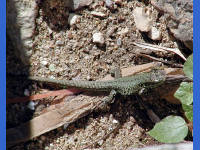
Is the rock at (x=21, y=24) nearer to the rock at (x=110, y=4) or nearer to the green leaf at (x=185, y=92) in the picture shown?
the rock at (x=110, y=4)

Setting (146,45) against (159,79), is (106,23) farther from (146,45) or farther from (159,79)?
(159,79)

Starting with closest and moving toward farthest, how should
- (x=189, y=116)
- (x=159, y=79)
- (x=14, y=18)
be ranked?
1. (x=189, y=116)
2. (x=14, y=18)
3. (x=159, y=79)

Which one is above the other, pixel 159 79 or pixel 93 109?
pixel 159 79

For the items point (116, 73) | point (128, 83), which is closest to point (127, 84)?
point (128, 83)

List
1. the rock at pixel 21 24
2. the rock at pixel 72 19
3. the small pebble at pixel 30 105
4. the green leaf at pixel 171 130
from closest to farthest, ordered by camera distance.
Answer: the green leaf at pixel 171 130 < the rock at pixel 21 24 < the small pebble at pixel 30 105 < the rock at pixel 72 19

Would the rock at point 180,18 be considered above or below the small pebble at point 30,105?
above

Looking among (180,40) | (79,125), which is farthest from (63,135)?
(180,40)

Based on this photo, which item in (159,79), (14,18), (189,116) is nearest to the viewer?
(189,116)

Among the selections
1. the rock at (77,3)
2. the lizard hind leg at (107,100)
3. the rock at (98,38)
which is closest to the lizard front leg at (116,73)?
the lizard hind leg at (107,100)

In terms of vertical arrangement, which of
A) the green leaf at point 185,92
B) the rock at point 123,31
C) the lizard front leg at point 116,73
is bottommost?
the lizard front leg at point 116,73
